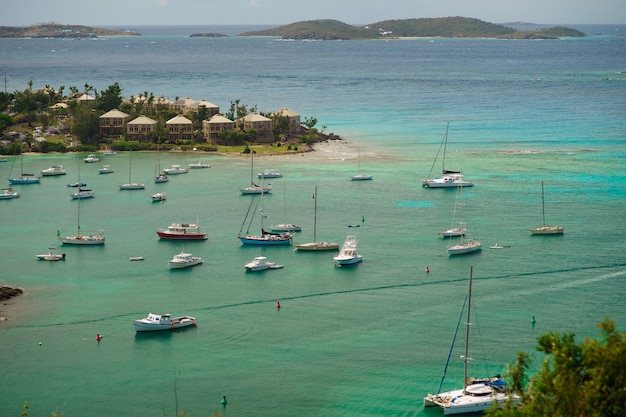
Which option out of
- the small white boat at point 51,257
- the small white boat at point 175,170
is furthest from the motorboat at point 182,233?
the small white boat at point 175,170

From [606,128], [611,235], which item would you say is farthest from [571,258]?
[606,128]

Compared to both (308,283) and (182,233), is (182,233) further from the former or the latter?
(308,283)

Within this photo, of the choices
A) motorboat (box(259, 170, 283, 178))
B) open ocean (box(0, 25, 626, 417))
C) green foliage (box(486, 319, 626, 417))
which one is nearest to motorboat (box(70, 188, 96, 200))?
open ocean (box(0, 25, 626, 417))

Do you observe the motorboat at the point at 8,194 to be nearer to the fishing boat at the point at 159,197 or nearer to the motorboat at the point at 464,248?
the fishing boat at the point at 159,197

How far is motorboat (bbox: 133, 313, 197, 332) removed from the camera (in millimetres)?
51469

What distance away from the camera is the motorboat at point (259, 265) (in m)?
62.2

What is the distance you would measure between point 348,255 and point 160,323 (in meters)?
15.7

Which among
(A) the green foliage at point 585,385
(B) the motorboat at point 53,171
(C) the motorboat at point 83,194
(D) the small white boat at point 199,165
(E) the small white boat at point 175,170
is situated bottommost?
(C) the motorboat at point 83,194

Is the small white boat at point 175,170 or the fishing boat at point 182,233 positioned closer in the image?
the fishing boat at point 182,233

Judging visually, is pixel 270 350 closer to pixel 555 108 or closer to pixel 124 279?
pixel 124 279

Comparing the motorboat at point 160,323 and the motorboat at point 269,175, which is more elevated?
the motorboat at point 269,175

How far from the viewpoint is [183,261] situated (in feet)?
207

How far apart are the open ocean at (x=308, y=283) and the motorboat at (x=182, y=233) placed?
599 mm

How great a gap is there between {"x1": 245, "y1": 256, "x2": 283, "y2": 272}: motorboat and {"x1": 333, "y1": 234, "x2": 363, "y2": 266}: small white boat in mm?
3797
